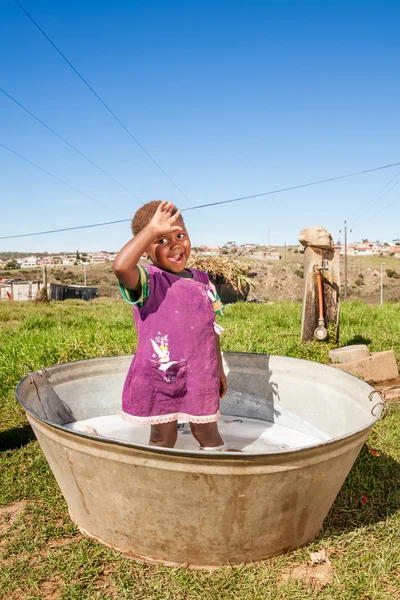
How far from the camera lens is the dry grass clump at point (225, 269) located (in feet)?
34.1

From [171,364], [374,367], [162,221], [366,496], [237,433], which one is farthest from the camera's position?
[374,367]

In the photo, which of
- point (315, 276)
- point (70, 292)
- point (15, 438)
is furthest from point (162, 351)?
point (70, 292)

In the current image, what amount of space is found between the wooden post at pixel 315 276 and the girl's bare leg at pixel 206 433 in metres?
2.90

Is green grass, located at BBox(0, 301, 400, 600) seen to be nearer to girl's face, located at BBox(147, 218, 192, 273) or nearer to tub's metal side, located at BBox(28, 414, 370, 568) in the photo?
tub's metal side, located at BBox(28, 414, 370, 568)

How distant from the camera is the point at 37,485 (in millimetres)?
2541

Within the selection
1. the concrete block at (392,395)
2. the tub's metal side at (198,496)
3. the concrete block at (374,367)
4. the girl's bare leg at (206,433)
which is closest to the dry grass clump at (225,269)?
the concrete block at (374,367)

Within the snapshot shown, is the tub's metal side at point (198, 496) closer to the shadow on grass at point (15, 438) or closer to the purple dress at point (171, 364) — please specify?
the purple dress at point (171, 364)

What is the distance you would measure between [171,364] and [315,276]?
3.16m

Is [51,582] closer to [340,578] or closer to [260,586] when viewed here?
[260,586]

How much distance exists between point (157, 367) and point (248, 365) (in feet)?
3.59

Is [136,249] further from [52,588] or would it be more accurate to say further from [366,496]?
[366,496]

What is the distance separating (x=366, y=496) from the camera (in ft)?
7.82

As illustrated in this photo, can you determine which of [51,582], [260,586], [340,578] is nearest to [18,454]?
[51,582]

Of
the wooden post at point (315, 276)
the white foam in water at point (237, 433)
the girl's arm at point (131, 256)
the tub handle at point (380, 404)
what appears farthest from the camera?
the wooden post at point (315, 276)
